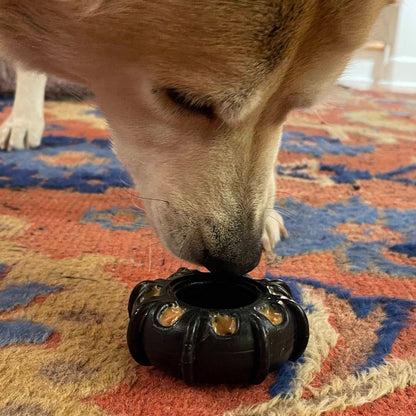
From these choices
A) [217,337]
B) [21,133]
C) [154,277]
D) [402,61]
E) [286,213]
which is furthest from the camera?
[402,61]

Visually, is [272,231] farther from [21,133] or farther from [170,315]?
[21,133]

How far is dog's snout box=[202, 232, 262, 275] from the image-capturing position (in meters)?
0.88

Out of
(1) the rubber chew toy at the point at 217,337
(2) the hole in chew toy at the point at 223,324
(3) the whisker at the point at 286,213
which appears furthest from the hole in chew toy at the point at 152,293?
(3) the whisker at the point at 286,213

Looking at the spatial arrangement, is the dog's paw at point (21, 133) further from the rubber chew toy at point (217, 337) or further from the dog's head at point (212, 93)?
the rubber chew toy at point (217, 337)

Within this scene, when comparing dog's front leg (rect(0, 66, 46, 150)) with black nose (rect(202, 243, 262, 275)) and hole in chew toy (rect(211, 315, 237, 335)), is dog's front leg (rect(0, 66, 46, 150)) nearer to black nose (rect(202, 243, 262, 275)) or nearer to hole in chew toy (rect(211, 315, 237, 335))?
black nose (rect(202, 243, 262, 275))

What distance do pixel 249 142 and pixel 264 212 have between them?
0.11 meters

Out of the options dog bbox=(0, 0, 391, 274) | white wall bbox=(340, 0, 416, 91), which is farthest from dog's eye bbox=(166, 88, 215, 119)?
white wall bbox=(340, 0, 416, 91)

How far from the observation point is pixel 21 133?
6.23ft

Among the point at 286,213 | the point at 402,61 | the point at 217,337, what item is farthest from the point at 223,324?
the point at 402,61

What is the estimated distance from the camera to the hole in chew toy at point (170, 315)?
0.70 metres

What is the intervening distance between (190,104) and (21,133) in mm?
1153

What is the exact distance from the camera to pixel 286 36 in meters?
0.80

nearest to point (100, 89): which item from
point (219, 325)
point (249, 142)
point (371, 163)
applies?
point (249, 142)

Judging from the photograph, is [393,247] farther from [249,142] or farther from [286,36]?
[286,36]
